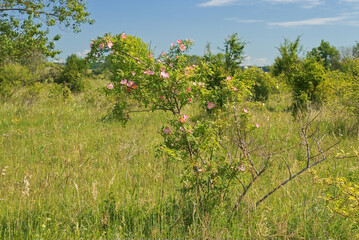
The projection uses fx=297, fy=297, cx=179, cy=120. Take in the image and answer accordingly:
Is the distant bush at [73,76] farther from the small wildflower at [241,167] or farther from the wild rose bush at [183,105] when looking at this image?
the small wildflower at [241,167]

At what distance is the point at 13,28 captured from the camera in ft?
34.1

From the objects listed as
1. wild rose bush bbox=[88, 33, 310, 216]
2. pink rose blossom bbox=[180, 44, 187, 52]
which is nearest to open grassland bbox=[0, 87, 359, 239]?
wild rose bush bbox=[88, 33, 310, 216]

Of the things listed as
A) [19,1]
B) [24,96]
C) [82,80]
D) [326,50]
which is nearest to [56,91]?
[24,96]

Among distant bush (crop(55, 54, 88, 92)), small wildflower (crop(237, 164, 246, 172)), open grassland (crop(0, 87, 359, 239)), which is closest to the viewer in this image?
open grassland (crop(0, 87, 359, 239))

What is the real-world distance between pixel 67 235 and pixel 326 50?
56183 millimetres

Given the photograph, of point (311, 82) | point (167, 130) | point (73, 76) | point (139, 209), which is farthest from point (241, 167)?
point (73, 76)

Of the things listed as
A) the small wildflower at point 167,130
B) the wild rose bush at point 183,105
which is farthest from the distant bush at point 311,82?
the small wildflower at point 167,130

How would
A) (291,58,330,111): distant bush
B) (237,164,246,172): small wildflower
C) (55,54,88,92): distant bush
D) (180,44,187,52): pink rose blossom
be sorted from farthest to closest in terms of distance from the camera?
1. (55,54,88,92): distant bush
2. (291,58,330,111): distant bush
3. (180,44,187,52): pink rose blossom
4. (237,164,246,172): small wildflower

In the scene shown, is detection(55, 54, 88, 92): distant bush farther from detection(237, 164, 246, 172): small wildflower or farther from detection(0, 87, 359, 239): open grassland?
detection(237, 164, 246, 172): small wildflower

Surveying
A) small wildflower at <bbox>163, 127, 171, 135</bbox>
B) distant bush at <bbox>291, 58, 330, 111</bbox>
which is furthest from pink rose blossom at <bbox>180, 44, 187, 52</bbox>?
distant bush at <bbox>291, 58, 330, 111</bbox>

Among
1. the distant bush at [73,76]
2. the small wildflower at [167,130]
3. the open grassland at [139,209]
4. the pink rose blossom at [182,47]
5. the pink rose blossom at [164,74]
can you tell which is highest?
the distant bush at [73,76]

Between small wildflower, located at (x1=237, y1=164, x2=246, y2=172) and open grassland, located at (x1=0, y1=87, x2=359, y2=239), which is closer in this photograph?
open grassland, located at (x1=0, y1=87, x2=359, y2=239)

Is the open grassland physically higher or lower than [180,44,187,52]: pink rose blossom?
lower

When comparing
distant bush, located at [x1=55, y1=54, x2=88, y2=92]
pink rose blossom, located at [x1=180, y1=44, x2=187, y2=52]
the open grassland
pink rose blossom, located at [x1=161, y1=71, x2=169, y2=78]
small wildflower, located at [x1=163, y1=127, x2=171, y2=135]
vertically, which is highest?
distant bush, located at [x1=55, y1=54, x2=88, y2=92]
